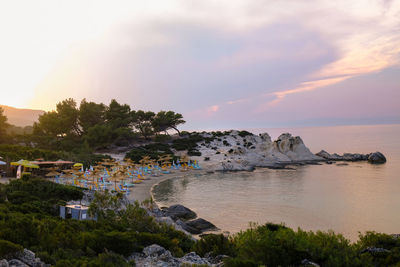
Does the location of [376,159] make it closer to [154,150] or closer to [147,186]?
[154,150]

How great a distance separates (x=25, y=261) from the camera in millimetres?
6039

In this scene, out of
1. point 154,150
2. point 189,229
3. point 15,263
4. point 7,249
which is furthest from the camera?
point 154,150

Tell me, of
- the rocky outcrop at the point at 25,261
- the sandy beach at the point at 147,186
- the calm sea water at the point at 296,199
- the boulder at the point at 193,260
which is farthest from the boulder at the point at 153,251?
the sandy beach at the point at 147,186

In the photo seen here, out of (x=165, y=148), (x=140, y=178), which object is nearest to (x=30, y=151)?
(x=140, y=178)

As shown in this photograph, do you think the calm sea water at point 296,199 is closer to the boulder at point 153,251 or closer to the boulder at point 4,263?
the boulder at point 153,251

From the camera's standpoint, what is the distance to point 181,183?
30.8 m

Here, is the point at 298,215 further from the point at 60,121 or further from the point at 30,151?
the point at 60,121

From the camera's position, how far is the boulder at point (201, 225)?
52.9 feet

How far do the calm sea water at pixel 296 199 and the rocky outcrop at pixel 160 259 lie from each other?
8.84 metres

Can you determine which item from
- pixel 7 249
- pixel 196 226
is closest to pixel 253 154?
pixel 196 226

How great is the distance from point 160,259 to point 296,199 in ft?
64.3

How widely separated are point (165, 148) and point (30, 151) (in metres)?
23.5

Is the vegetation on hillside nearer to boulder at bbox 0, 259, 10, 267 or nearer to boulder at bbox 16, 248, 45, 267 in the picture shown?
boulder at bbox 16, 248, 45, 267

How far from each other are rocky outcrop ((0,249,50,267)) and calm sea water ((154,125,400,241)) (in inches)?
456
